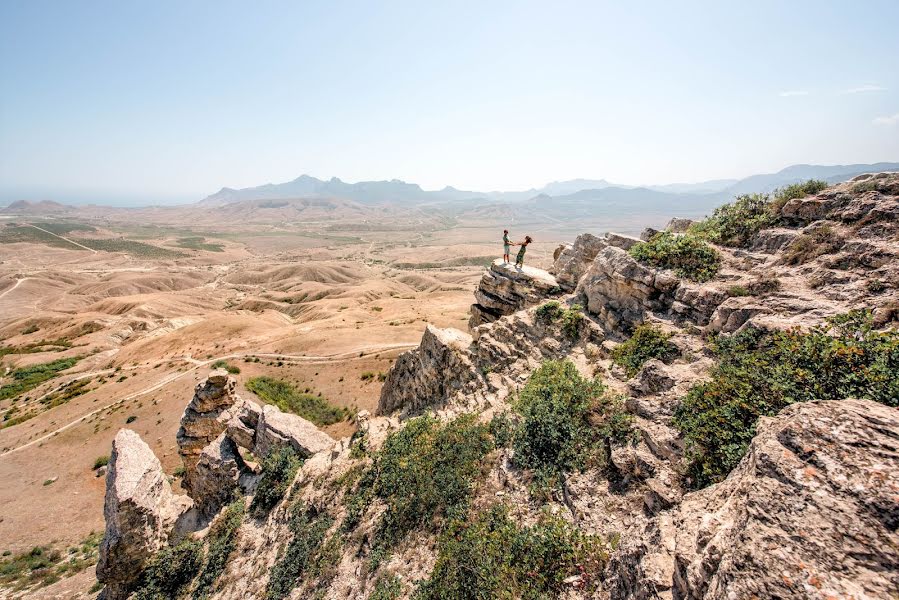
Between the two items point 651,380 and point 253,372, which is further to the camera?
point 253,372

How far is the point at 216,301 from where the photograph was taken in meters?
91.1

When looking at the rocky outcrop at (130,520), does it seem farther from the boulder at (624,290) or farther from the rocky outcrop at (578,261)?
the rocky outcrop at (578,261)

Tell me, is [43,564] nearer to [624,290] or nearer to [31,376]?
[624,290]

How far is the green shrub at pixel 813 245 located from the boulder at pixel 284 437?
21237mm

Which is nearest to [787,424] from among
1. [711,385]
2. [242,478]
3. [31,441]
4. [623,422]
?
[711,385]

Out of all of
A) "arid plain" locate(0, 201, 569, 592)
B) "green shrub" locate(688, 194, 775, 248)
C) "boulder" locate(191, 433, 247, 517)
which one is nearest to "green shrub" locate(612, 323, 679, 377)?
"green shrub" locate(688, 194, 775, 248)

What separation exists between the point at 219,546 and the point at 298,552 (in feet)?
14.8

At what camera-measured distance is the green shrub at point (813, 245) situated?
12.0 m

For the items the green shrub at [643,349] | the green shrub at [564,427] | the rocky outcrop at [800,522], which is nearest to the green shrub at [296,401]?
the green shrub at [564,427]

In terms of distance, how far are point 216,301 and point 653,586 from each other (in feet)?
350

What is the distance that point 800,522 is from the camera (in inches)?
183

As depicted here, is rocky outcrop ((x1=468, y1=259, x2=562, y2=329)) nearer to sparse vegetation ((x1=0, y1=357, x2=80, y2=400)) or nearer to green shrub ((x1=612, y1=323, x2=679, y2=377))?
green shrub ((x1=612, y1=323, x2=679, y2=377))

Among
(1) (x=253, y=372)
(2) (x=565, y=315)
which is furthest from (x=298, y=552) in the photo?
(1) (x=253, y=372)

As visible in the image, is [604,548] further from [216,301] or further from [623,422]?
[216,301]
